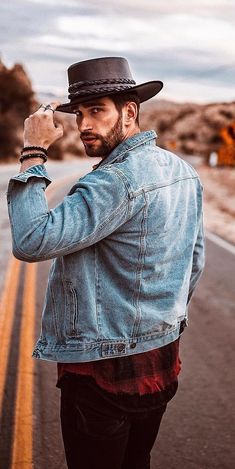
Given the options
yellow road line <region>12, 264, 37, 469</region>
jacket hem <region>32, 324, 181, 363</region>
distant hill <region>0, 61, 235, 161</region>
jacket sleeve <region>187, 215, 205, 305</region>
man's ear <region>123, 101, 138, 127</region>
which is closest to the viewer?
jacket hem <region>32, 324, 181, 363</region>

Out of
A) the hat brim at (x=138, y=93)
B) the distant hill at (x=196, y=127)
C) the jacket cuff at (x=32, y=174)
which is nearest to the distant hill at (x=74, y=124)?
the distant hill at (x=196, y=127)

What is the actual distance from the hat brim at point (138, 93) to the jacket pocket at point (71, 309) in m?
0.61

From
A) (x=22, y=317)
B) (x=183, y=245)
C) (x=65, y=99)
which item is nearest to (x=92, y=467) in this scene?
(x=183, y=245)

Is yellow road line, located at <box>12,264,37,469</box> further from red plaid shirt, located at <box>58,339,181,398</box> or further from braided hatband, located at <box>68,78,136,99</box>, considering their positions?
braided hatband, located at <box>68,78,136,99</box>

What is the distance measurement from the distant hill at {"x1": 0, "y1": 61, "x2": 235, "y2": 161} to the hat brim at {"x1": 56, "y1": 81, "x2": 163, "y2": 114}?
1.50 ft

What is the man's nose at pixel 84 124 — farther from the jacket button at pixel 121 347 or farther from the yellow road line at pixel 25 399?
the yellow road line at pixel 25 399

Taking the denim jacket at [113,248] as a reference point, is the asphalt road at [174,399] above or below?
below

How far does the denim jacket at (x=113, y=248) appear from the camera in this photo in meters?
2.05

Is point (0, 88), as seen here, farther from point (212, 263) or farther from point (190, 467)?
point (190, 467)

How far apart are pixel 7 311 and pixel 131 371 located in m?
5.34

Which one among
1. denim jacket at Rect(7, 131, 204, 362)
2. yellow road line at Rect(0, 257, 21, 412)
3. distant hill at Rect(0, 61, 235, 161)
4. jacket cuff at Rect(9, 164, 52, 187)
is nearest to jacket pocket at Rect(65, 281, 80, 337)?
denim jacket at Rect(7, 131, 204, 362)

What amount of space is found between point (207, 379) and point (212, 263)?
5.49 meters

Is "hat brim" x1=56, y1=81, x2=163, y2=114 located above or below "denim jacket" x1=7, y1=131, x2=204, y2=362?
above

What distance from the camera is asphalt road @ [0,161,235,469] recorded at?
13.6 ft
